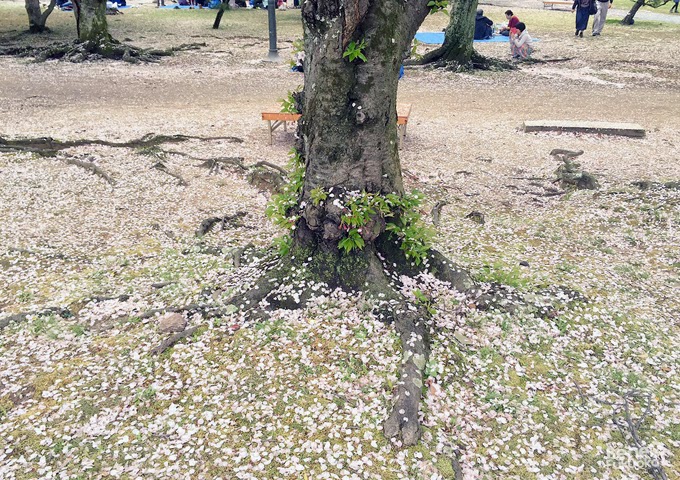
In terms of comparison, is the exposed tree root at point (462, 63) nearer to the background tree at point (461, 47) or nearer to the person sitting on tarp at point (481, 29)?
the background tree at point (461, 47)

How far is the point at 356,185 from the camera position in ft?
18.0

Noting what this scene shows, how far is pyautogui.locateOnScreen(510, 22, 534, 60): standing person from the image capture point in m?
21.5

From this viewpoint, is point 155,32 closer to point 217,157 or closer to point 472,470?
point 217,157

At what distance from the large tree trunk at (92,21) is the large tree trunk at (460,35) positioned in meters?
13.3

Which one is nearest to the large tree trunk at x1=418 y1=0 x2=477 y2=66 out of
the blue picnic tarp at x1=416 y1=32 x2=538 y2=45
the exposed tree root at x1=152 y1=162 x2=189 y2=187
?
the blue picnic tarp at x1=416 y1=32 x2=538 y2=45

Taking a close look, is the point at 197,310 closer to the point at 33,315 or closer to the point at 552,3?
the point at 33,315

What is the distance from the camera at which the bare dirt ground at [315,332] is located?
13.7 feet

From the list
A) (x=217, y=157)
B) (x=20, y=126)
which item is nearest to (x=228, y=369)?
(x=217, y=157)

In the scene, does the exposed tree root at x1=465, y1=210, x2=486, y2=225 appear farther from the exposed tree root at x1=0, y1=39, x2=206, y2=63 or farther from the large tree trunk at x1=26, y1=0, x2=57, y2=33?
the large tree trunk at x1=26, y1=0, x2=57, y2=33

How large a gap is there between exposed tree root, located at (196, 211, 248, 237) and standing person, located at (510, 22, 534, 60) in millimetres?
17416

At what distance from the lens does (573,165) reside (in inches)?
415

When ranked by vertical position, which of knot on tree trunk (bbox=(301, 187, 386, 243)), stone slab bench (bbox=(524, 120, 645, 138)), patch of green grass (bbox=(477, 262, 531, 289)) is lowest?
patch of green grass (bbox=(477, 262, 531, 289))

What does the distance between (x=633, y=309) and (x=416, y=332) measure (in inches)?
107

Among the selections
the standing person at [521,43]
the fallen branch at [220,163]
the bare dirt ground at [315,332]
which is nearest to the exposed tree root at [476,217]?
the bare dirt ground at [315,332]
